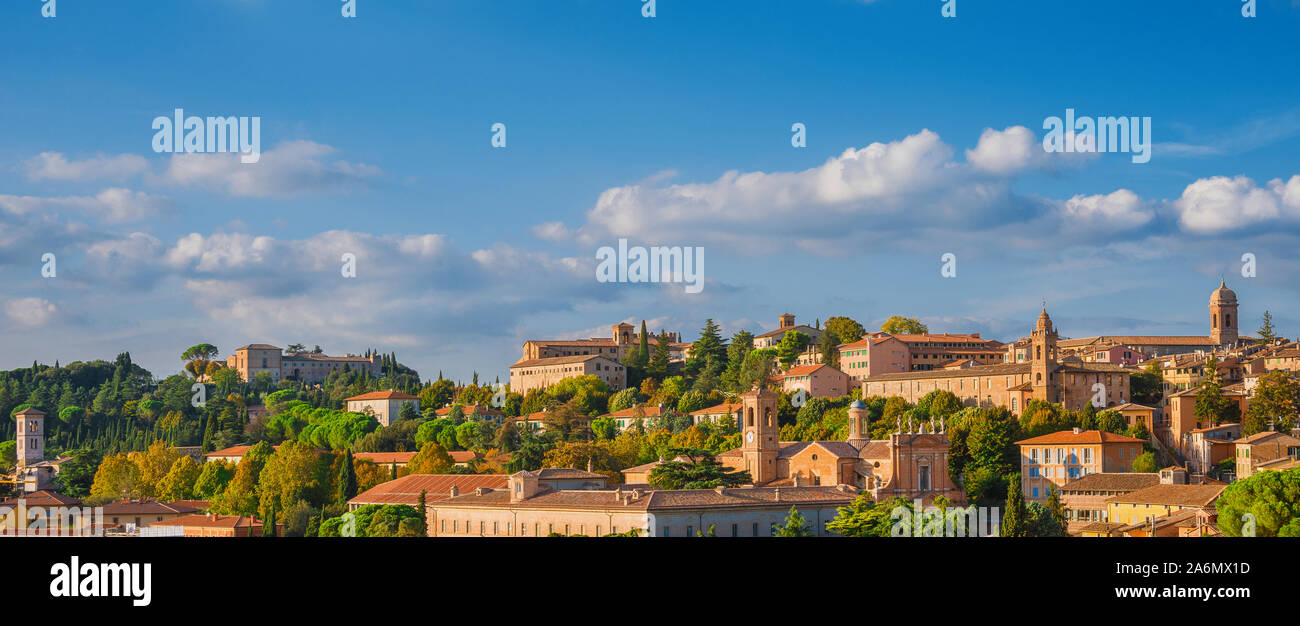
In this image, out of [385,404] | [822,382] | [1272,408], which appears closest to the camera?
[1272,408]

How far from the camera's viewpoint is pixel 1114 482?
50.3 metres

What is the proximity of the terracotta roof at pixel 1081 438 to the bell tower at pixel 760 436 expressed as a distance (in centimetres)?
1099

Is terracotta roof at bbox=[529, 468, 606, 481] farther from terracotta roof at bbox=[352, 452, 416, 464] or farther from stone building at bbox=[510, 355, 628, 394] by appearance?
stone building at bbox=[510, 355, 628, 394]

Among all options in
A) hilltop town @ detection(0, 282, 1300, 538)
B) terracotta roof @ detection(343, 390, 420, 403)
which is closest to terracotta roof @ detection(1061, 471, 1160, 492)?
hilltop town @ detection(0, 282, 1300, 538)

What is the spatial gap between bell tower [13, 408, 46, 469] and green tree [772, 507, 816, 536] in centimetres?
7271

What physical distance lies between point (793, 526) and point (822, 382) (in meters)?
33.0

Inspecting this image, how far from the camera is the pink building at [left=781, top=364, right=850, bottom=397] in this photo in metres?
70.5

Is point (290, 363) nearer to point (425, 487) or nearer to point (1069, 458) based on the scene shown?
point (425, 487)

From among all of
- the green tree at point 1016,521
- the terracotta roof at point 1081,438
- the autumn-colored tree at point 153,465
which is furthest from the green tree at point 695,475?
the autumn-colored tree at point 153,465

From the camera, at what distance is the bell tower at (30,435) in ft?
320

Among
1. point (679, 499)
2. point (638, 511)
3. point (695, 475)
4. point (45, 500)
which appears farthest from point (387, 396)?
point (638, 511)
